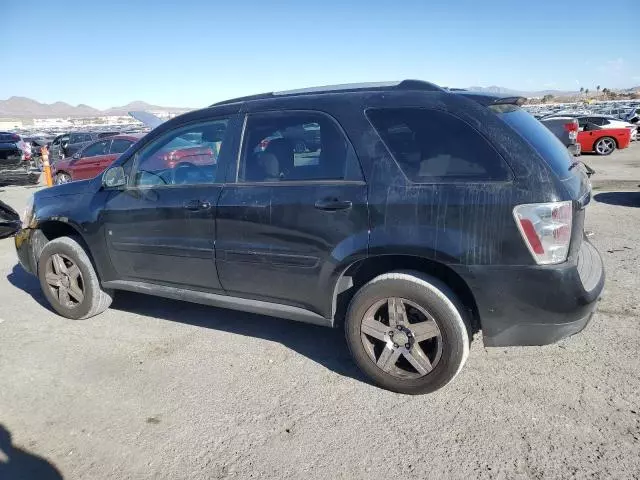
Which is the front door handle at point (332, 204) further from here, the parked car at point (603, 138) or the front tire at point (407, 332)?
the parked car at point (603, 138)

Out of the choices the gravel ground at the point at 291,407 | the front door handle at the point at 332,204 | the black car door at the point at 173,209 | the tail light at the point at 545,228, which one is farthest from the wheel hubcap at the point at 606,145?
the front door handle at the point at 332,204

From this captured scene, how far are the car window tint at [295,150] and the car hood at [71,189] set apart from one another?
1.69 metres

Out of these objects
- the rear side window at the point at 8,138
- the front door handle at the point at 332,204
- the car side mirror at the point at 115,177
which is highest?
the rear side window at the point at 8,138

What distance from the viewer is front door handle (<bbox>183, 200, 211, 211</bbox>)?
3.53 metres

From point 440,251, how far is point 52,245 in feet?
11.7

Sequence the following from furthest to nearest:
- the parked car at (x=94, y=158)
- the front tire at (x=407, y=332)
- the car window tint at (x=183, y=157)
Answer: the parked car at (x=94, y=158) < the car window tint at (x=183, y=157) < the front tire at (x=407, y=332)

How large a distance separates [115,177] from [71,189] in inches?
26.1

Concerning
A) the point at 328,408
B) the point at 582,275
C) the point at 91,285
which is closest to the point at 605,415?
the point at 582,275

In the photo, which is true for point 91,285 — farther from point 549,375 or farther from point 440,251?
point 549,375

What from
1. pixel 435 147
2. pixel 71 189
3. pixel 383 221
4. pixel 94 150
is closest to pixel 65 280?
pixel 71 189

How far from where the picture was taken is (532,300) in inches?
107

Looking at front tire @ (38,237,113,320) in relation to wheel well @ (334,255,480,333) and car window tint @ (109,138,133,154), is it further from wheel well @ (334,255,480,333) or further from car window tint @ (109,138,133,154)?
car window tint @ (109,138,133,154)

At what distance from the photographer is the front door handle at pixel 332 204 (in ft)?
9.87

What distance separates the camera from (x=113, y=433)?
2.85 meters
